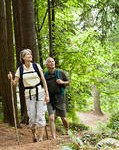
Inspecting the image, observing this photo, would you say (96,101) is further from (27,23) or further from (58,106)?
(58,106)

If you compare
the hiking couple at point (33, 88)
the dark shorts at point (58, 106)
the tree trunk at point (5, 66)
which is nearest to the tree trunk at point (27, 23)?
the tree trunk at point (5, 66)

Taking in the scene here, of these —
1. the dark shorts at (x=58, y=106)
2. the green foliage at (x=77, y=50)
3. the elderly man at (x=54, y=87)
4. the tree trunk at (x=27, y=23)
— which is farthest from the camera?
the green foliage at (x=77, y=50)

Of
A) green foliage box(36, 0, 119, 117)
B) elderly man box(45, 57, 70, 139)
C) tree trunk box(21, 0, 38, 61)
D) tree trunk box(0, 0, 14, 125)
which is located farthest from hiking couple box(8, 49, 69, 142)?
green foliage box(36, 0, 119, 117)

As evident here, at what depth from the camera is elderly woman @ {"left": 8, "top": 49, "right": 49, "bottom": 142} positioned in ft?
25.7

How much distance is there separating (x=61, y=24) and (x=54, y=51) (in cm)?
153

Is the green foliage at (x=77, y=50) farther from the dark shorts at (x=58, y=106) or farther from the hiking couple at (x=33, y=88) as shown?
the hiking couple at (x=33, y=88)

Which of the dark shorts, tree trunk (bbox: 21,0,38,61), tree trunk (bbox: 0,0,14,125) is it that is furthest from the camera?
tree trunk (bbox: 0,0,14,125)

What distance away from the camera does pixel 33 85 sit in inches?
309

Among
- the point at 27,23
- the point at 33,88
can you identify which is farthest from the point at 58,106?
the point at 27,23

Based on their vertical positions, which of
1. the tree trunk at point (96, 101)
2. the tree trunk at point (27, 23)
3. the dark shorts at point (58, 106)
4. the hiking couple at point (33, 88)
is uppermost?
the tree trunk at point (27, 23)

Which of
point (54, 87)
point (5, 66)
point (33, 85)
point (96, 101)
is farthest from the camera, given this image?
point (96, 101)

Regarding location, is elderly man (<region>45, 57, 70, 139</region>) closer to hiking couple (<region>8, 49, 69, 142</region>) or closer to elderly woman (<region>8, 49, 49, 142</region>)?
hiking couple (<region>8, 49, 69, 142</region>)

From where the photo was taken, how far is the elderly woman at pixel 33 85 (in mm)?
7844

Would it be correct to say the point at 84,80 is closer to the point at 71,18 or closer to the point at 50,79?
the point at 71,18
